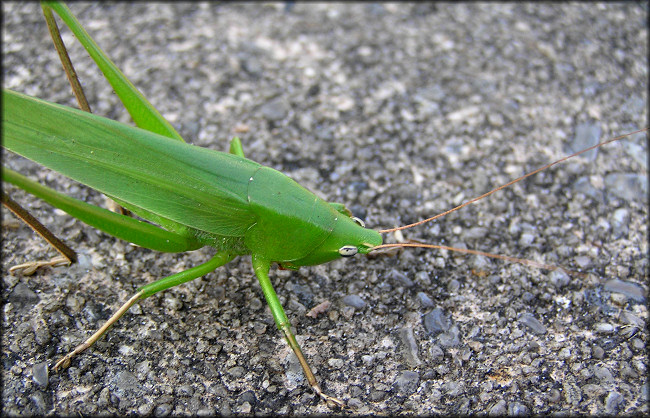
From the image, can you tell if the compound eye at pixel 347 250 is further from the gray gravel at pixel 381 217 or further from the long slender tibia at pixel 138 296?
the long slender tibia at pixel 138 296

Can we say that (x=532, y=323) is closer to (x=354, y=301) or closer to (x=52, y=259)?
(x=354, y=301)

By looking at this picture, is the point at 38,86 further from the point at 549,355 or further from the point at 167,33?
the point at 549,355

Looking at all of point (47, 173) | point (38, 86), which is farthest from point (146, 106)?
point (38, 86)

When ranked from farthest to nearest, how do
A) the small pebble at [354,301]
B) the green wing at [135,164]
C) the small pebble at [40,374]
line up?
the small pebble at [354,301] → the green wing at [135,164] → the small pebble at [40,374]

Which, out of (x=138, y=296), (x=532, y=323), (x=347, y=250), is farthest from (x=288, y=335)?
(x=532, y=323)

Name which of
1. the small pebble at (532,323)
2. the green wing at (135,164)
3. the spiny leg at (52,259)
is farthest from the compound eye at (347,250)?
the spiny leg at (52,259)

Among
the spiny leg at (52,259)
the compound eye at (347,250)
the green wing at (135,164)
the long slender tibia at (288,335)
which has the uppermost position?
the green wing at (135,164)
